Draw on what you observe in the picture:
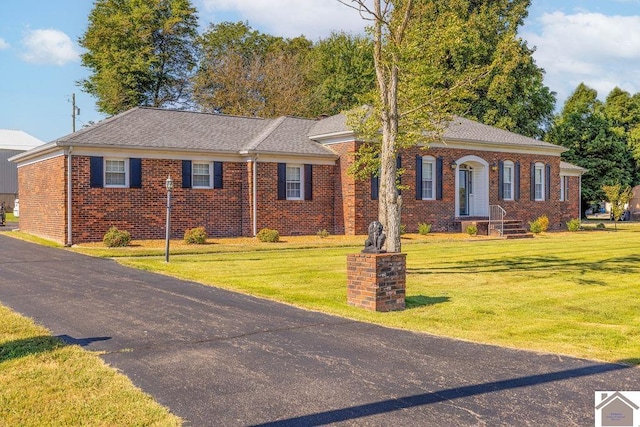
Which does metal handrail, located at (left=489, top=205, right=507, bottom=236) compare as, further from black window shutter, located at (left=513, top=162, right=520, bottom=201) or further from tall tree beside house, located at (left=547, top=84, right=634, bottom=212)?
tall tree beside house, located at (left=547, top=84, right=634, bottom=212)

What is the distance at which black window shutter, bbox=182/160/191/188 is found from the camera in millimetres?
23141

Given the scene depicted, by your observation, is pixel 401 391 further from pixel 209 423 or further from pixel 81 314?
pixel 81 314

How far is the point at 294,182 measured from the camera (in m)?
25.4

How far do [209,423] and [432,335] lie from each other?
155 inches

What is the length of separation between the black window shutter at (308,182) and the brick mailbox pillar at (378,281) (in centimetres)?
1579

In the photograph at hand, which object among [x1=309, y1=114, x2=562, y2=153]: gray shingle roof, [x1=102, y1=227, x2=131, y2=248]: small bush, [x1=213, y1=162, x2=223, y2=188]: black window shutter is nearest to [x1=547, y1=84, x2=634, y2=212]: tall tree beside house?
[x1=309, y1=114, x2=562, y2=153]: gray shingle roof

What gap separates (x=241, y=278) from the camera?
12891 millimetres

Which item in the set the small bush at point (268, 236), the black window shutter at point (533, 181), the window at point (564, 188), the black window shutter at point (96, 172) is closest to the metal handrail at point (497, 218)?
the black window shutter at point (533, 181)

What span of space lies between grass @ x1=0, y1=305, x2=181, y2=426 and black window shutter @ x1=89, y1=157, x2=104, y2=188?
49.4 ft

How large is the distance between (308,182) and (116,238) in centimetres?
886

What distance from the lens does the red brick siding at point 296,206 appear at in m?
24.4

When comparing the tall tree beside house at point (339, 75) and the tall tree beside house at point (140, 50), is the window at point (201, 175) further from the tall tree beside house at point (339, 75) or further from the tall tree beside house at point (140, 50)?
the tall tree beside house at point (339, 75)

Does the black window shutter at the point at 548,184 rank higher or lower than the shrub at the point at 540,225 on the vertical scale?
higher

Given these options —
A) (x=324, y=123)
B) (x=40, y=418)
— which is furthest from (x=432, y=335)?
(x=324, y=123)
